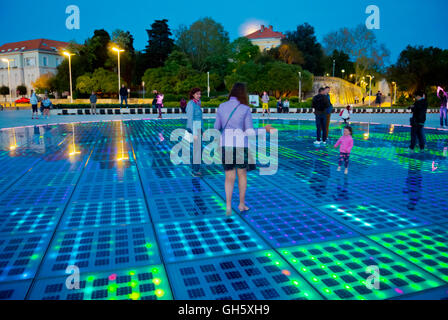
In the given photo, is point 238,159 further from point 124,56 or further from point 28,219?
point 124,56

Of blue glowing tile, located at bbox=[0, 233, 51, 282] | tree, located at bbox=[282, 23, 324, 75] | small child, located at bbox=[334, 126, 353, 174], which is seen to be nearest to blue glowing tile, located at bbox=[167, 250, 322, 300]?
blue glowing tile, located at bbox=[0, 233, 51, 282]

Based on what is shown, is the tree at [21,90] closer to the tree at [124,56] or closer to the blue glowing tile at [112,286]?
the tree at [124,56]

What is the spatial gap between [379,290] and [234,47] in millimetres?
65129

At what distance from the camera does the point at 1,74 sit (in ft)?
308

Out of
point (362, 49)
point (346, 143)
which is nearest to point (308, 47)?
point (362, 49)

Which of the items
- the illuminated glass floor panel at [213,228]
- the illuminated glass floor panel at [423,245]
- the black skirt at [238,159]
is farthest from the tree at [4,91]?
the illuminated glass floor panel at [423,245]

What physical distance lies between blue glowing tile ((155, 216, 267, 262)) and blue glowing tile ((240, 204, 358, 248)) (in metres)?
0.18

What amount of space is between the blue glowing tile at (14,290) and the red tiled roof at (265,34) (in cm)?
8841

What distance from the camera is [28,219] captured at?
4680 millimetres

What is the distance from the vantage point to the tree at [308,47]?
70.0m

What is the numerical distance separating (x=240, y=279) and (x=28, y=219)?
3089mm

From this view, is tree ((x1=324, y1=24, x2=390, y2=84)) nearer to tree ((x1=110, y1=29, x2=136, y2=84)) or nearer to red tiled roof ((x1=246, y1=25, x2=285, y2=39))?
red tiled roof ((x1=246, y1=25, x2=285, y2=39))

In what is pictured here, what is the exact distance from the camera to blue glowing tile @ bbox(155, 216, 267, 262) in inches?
146
